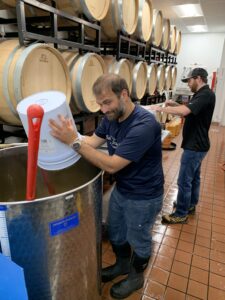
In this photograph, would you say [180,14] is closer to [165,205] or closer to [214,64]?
[214,64]

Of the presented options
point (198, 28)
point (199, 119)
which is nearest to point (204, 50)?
point (198, 28)

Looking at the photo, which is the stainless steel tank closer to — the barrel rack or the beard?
the beard

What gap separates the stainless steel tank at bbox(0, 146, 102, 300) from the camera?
938mm

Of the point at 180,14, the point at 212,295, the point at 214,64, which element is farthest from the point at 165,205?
the point at 214,64

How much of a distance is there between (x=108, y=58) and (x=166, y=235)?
2155 millimetres

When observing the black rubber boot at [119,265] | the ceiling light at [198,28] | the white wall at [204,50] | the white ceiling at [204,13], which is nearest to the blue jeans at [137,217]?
the black rubber boot at [119,265]

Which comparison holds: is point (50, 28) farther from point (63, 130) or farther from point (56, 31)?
point (63, 130)

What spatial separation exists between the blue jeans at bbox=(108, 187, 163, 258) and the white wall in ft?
31.0

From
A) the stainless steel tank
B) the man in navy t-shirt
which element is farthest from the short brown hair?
the stainless steel tank

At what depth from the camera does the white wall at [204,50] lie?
32.1 ft

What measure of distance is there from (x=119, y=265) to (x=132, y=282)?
0.67 feet

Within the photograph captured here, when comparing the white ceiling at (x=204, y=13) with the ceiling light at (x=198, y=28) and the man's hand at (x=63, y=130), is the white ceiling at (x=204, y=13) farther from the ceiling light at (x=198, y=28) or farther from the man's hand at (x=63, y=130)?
the man's hand at (x=63, y=130)

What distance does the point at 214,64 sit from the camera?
998 centimetres

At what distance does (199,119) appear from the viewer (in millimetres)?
2641
